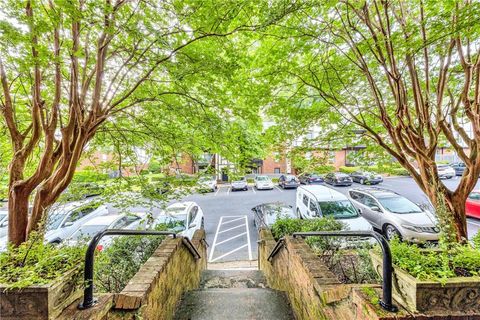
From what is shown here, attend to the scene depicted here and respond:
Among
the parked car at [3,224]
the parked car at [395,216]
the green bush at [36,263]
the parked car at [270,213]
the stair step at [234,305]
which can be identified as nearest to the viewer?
the green bush at [36,263]

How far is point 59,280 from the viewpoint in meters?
1.26

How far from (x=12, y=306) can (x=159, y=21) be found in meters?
3.43

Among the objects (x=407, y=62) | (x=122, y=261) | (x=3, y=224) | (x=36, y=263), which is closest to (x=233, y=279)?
(x=122, y=261)

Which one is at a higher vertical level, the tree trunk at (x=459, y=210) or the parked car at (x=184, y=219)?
the tree trunk at (x=459, y=210)

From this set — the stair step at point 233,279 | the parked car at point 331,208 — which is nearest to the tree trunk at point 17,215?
the stair step at point 233,279

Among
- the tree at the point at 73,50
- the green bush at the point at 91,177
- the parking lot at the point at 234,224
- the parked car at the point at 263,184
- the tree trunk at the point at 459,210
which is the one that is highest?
the tree at the point at 73,50

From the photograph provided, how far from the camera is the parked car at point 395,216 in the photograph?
6.29 metres

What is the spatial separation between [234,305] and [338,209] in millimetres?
5396

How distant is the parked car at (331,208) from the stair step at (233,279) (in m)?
2.97

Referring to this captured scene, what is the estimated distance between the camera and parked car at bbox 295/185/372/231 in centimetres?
645

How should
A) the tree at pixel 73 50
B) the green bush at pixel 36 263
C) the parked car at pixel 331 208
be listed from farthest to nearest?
the parked car at pixel 331 208 → the tree at pixel 73 50 → the green bush at pixel 36 263

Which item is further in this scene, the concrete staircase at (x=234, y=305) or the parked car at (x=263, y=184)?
the parked car at (x=263, y=184)

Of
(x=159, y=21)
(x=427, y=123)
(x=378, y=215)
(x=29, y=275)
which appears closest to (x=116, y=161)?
(x=159, y=21)

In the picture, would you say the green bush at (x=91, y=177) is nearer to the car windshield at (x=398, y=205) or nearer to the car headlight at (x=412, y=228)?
the car headlight at (x=412, y=228)
